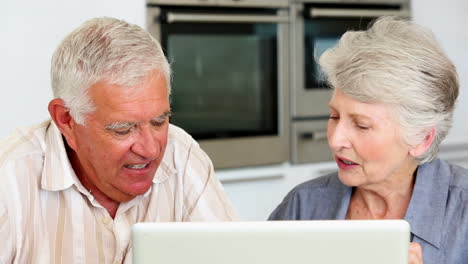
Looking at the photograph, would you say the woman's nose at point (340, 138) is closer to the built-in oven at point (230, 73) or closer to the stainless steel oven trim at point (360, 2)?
the built-in oven at point (230, 73)

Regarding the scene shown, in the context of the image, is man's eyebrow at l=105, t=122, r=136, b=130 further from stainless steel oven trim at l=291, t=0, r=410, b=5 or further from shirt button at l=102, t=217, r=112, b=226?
stainless steel oven trim at l=291, t=0, r=410, b=5

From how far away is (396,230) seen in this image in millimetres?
927

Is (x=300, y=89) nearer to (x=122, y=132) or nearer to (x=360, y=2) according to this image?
(x=360, y=2)

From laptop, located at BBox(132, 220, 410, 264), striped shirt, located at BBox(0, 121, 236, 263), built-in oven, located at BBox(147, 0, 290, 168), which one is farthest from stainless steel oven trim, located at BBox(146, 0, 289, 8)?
laptop, located at BBox(132, 220, 410, 264)

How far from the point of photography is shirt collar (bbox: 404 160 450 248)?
1538 mm

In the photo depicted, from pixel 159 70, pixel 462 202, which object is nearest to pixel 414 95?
pixel 462 202

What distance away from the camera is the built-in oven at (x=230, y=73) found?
2871 mm

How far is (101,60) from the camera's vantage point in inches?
55.7

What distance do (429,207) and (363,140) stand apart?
20 centimetres

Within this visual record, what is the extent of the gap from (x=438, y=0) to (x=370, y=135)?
2.11 meters

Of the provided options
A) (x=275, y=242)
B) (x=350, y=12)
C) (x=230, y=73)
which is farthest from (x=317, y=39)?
(x=275, y=242)

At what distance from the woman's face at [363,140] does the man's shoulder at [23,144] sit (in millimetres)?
601

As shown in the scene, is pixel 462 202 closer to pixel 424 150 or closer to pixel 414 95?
pixel 424 150

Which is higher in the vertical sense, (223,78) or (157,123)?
(157,123)
